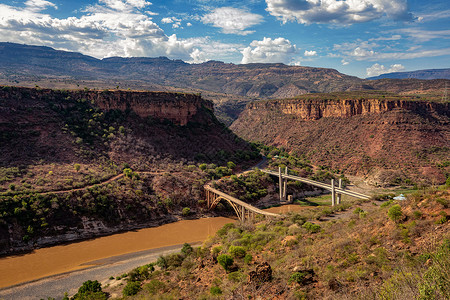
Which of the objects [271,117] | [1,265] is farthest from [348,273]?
[271,117]

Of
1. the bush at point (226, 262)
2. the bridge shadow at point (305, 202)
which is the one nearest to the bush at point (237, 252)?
the bush at point (226, 262)

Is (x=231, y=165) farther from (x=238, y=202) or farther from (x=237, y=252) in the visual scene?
(x=237, y=252)

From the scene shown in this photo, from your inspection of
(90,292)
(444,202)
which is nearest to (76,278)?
(90,292)

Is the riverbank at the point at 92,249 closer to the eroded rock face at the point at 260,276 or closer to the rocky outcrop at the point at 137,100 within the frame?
the eroded rock face at the point at 260,276

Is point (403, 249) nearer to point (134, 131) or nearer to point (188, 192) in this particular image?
point (188, 192)

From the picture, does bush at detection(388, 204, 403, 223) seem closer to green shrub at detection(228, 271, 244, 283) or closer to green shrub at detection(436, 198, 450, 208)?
green shrub at detection(436, 198, 450, 208)

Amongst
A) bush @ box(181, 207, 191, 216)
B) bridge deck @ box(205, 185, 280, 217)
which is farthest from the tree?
bush @ box(181, 207, 191, 216)
